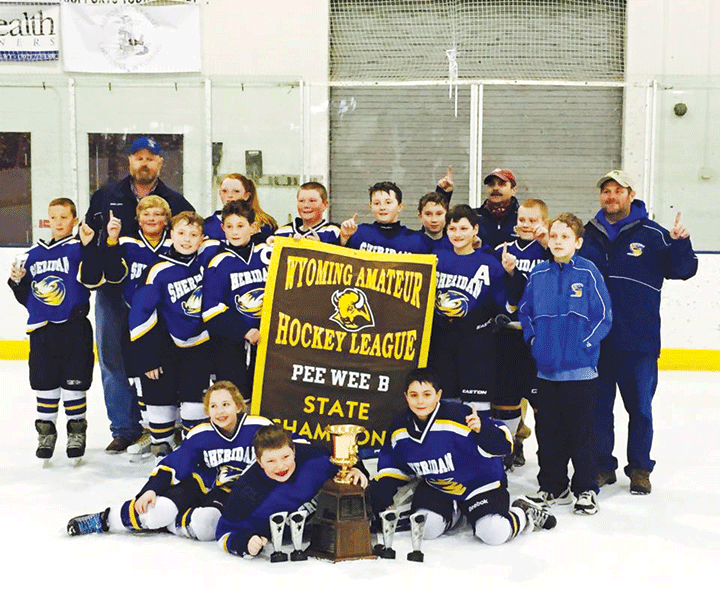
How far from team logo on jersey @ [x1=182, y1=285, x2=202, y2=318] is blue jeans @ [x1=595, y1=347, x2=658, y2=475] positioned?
1660 mm

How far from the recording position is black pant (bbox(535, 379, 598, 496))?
3.58 metres

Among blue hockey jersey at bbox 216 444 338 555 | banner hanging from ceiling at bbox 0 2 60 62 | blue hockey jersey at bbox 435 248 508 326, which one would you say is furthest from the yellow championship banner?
banner hanging from ceiling at bbox 0 2 60 62

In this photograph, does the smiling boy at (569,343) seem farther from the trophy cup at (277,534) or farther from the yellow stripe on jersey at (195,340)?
the yellow stripe on jersey at (195,340)

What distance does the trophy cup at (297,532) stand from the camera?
3043mm

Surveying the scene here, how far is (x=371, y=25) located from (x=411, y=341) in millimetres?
4445

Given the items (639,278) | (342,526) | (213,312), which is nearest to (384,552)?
(342,526)

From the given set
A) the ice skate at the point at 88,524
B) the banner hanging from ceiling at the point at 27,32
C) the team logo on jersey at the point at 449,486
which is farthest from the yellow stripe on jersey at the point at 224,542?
the banner hanging from ceiling at the point at 27,32

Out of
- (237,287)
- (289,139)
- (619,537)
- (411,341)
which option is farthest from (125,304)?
(289,139)

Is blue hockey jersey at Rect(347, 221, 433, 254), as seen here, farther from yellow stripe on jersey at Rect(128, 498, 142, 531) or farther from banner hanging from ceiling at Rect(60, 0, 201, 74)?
banner hanging from ceiling at Rect(60, 0, 201, 74)

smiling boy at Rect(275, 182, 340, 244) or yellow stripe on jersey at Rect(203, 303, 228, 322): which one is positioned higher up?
smiling boy at Rect(275, 182, 340, 244)

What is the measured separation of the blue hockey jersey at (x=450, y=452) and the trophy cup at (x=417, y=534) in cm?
22

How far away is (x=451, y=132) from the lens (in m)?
7.61

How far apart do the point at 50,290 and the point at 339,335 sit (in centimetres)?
126

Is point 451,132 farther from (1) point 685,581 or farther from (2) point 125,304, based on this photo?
(1) point 685,581
